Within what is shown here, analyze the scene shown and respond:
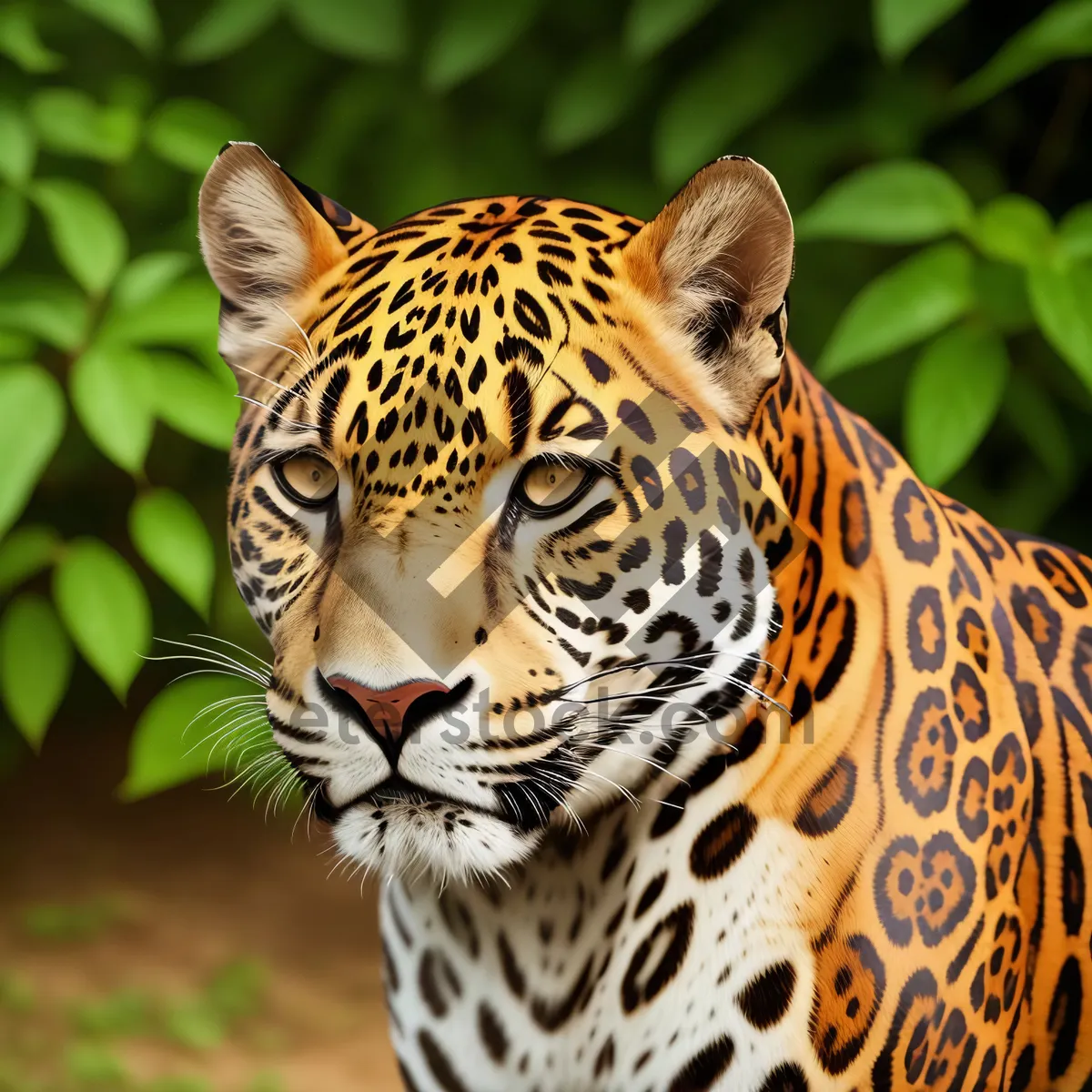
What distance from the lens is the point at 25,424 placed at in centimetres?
270

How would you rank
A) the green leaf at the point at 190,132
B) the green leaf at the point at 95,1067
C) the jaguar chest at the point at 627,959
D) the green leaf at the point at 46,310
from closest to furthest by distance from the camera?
the jaguar chest at the point at 627,959 → the green leaf at the point at 46,310 → the green leaf at the point at 190,132 → the green leaf at the point at 95,1067

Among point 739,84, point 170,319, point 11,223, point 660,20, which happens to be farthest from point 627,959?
point 11,223

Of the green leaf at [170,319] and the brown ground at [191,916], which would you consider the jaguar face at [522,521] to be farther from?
the brown ground at [191,916]

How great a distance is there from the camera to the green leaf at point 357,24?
3.12 metres

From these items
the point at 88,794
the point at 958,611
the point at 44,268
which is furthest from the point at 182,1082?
the point at 958,611

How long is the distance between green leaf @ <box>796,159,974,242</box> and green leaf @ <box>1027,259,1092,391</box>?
8.0 inches

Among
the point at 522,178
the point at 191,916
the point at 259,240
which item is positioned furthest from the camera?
the point at 191,916

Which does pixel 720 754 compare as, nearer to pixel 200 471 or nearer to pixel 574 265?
pixel 574 265

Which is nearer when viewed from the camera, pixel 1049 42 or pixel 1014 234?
pixel 1049 42

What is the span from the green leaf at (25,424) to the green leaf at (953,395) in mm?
1645

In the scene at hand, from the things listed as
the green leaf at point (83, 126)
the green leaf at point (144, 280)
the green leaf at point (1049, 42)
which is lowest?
the green leaf at point (144, 280)

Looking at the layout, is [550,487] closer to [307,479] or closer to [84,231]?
[307,479]

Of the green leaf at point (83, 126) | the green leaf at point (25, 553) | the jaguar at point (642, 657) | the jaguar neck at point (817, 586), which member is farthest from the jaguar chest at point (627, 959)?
the green leaf at point (83, 126)

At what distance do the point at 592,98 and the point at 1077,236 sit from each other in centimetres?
113
